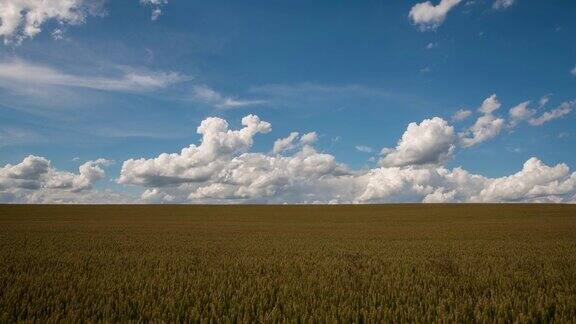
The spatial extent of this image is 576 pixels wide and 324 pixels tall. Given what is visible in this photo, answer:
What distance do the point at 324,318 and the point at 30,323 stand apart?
449 cm

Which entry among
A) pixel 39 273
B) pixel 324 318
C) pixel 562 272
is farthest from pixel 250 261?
pixel 562 272

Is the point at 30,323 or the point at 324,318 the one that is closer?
the point at 30,323

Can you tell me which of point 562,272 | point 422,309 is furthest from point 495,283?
point 422,309

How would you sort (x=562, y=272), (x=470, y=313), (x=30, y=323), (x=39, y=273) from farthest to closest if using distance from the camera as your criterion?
1. (x=562, y=272)
2. (x=39, y=273)
3. (x=470, y=313)
4. (x=30, y=323)

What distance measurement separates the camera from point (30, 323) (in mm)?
6148

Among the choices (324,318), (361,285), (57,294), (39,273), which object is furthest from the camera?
(39,273)

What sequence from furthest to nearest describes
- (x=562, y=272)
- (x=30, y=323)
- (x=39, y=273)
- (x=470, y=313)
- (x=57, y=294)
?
(x=562, y=272), (x=39, y=273), (x=57, y=294), (x=470, y=313), (x=30, y=323)

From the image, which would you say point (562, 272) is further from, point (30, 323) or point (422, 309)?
point (30, 323)

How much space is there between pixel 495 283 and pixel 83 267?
1142 cm

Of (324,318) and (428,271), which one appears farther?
(428,271)

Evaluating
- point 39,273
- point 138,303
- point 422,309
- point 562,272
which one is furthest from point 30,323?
point 562,272

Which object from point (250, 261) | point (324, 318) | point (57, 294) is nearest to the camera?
point (324, 318)

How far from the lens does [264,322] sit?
21.3ft

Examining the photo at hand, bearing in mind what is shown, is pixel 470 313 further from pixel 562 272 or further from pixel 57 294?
pixel 57 294
